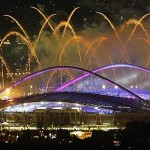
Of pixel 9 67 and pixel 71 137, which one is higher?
pixel 9 67

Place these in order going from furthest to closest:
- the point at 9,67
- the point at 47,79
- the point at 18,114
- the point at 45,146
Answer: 1. the point at 9,67
2. the point at 47,79
3. the point at 18,114
4. the point at 45,146

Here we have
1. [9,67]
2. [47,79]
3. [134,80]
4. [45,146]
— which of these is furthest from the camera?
[9,67]

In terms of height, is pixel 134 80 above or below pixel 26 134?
above

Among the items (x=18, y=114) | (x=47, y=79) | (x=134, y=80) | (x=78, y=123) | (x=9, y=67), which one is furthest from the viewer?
(x=9, y=67)

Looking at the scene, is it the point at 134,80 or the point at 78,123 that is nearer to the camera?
the point at 78,123

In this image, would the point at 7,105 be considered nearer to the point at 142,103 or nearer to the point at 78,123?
the point at 78,123

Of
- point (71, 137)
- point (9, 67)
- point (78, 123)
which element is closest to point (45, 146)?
point (71, 137)

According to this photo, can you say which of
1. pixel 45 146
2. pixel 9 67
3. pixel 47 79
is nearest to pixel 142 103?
pixel 45 146

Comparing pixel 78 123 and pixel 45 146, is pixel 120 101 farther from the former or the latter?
pixel 45 146

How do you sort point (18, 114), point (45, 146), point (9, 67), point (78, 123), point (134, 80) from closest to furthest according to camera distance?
1. point (45, 146)
2. point (78, 123)
3. point (18, 114)
4. point (134, 80)
5. point (9, 67)
